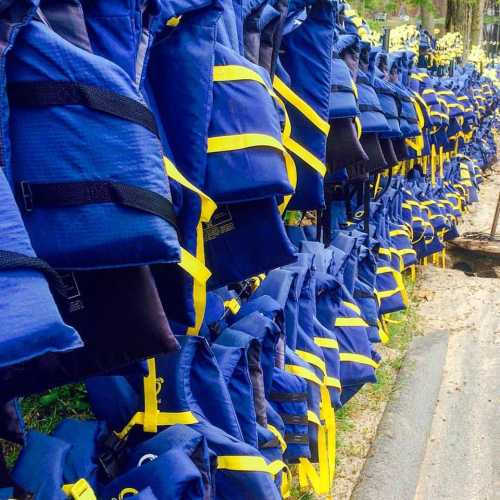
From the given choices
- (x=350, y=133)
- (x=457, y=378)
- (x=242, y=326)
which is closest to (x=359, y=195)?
(x=457, y=378)

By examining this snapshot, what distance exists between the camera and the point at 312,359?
11.0 feet

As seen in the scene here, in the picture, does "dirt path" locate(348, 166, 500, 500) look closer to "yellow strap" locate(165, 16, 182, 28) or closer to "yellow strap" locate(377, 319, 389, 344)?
"yellow strap" locate(377, 319, 389, 344)

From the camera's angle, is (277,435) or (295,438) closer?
(277,435)

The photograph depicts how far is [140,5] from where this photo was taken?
1663mm

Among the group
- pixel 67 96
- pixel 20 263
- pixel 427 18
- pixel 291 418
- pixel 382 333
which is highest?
pixel 427 18

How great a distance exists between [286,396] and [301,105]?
1.16m

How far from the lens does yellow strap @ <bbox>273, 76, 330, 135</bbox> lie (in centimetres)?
282

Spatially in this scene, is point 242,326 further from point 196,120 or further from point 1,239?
point 1,239

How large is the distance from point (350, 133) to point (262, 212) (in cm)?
123

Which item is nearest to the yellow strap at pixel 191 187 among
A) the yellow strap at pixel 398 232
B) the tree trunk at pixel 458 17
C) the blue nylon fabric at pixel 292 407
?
the blue nylon fabric at pixel 292 407

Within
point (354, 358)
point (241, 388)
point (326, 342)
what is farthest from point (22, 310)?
point (354, 358)

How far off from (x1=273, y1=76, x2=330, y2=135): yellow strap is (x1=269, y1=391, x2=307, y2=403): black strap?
1.05m

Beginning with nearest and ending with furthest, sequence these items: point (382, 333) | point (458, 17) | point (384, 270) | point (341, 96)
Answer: point (341, 96)
point (382, 333)
point (384, 270)
point (458, 17)

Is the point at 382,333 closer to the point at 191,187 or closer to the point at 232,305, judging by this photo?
the point at 232,305
